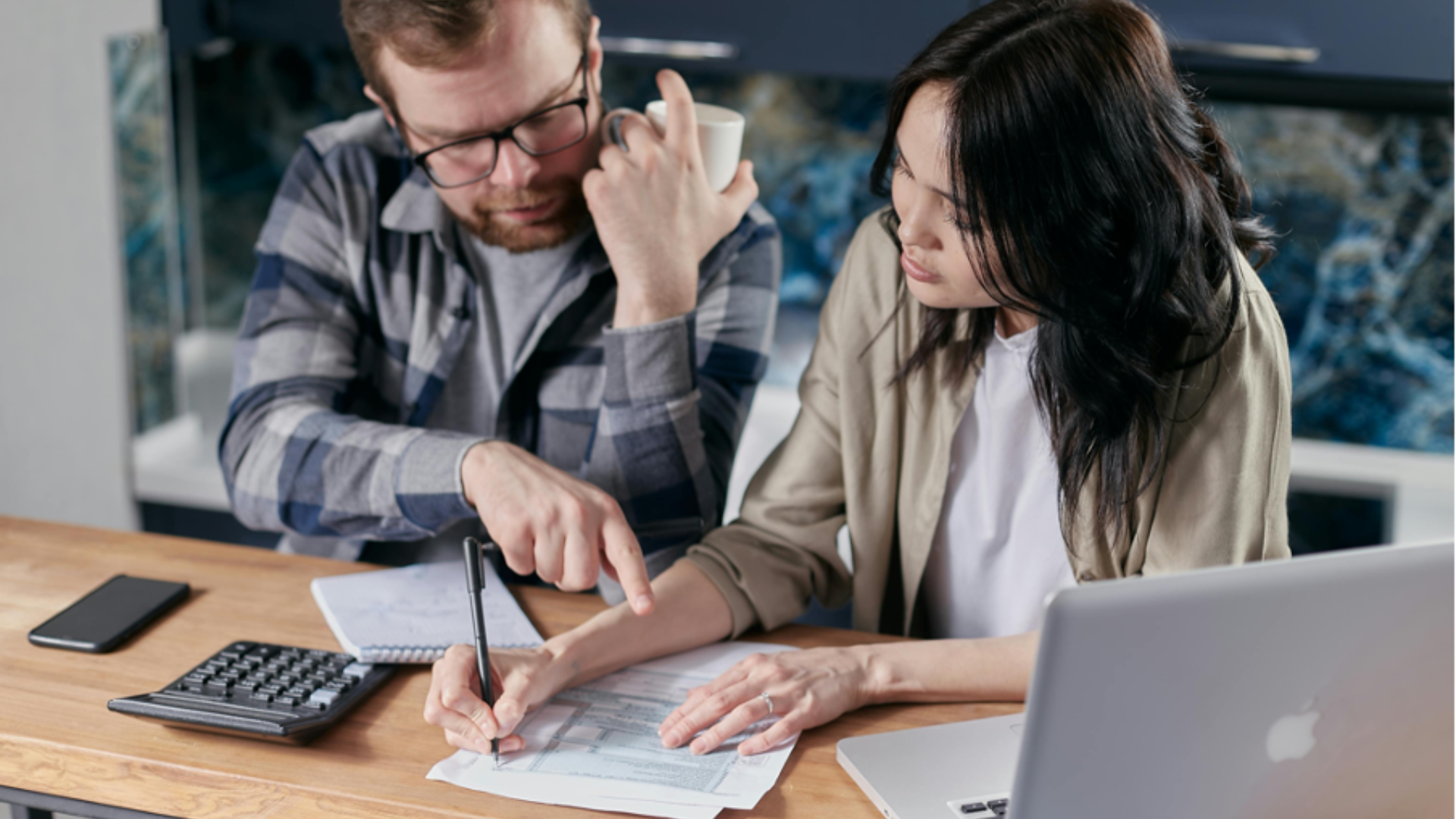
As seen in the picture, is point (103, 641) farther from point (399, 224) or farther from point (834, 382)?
point (834, 382)

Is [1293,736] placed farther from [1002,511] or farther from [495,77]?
[495,77]

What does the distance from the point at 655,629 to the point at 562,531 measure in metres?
0.12

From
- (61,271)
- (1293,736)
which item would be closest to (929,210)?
(1293,736)

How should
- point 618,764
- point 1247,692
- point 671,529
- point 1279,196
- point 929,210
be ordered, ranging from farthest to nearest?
point 1279,196
point 671,529
point 929,210
point 618,764
point 1247,692

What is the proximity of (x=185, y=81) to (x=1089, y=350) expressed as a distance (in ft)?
7.34

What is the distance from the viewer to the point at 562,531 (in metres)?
1.04

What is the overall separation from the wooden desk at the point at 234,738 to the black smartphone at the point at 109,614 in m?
0.01

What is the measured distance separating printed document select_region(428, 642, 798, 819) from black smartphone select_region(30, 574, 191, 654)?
0.38m

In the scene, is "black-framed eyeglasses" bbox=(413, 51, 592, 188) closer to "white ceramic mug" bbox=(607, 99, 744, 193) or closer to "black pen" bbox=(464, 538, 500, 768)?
"white ceramic mug" bbox=(607, 99, 744, 193)

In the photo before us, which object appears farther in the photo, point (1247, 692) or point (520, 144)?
point (520, 144)

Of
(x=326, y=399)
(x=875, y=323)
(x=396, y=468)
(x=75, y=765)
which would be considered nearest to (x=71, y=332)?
(x=326, y=399)

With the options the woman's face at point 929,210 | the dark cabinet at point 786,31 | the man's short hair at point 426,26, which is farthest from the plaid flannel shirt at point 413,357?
the dark cabinet at point 786,31

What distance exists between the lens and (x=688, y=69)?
6.52 feet

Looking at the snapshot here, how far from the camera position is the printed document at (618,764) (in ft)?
2.77
